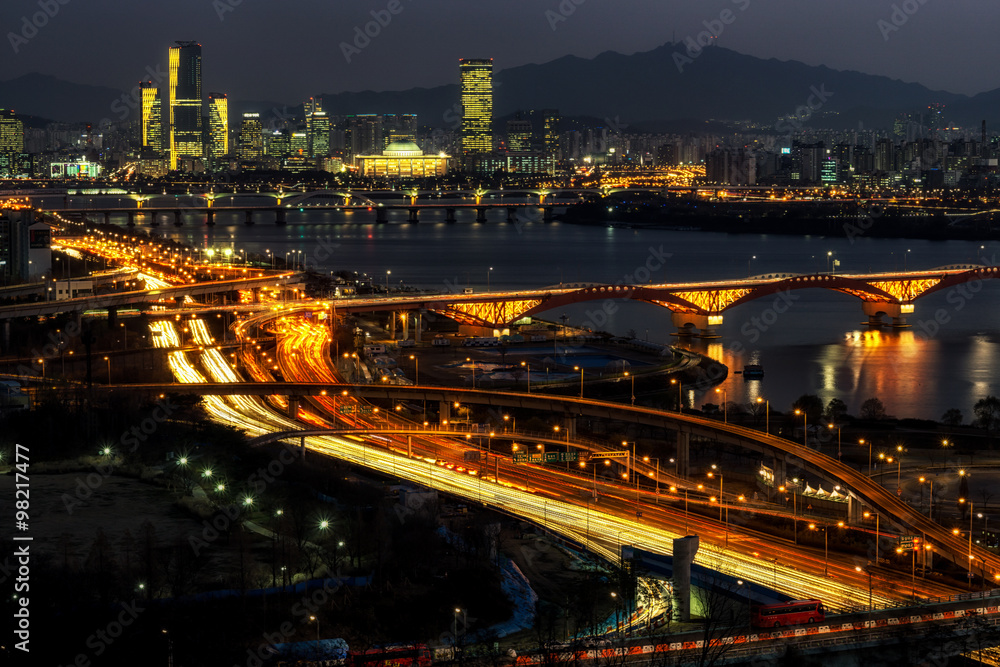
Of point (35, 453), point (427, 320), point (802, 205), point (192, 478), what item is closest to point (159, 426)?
point (35, 453)

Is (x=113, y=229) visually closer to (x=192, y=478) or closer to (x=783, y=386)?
(x=783, y=386)

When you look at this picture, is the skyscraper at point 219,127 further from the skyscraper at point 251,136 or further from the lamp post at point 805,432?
the lamp post at point 805,432

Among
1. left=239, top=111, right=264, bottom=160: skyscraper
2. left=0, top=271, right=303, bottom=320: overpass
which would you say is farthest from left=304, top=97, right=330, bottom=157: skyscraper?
left=0, top=271, right=303, bottom=320: overpass

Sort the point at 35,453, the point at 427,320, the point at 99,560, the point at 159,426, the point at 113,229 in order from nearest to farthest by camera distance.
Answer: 1. the point at 99,560
2. the point at 35,453
3. the point at 159,426
4. the point at 427,320
5. the point at 113,229

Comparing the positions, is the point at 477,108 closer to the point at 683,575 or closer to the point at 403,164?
the point at 403,164

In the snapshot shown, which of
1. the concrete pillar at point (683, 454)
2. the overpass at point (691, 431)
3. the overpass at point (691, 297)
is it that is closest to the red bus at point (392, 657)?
the overpass at point (691, 431)

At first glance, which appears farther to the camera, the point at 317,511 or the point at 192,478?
the point at 192,478

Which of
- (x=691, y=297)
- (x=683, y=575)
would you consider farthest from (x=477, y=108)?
(x=683, y=575)
